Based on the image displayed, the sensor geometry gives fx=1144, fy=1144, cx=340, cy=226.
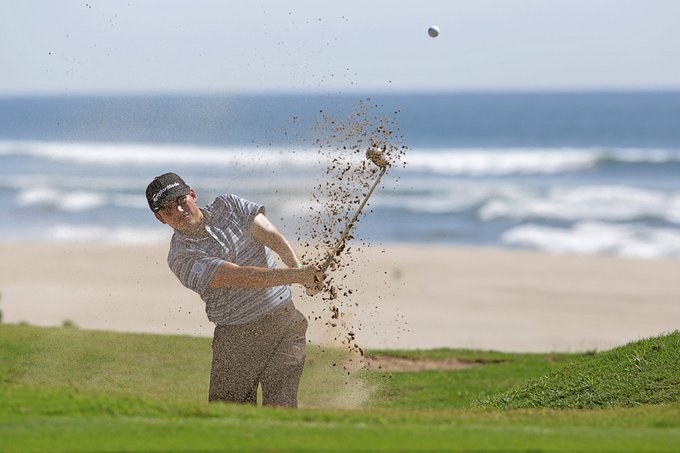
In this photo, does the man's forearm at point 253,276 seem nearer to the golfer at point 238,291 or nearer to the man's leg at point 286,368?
the golfer at point 238,291

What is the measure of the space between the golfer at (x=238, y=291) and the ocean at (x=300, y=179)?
186cm

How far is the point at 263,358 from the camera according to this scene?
25.5ft

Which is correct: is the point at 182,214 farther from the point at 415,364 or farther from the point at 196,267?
the point at 415,364

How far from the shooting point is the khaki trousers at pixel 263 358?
773cm

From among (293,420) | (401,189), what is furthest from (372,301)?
(401,189)

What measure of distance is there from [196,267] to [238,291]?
0.38 meters

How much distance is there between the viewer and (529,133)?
254 ft

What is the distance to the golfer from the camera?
24.4 feet

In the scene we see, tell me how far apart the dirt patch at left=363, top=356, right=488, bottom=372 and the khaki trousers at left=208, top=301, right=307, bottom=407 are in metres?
4.86

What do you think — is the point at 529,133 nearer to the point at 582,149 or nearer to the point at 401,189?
the point at 582,149

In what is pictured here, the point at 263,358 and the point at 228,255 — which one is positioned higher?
the point at 228,255

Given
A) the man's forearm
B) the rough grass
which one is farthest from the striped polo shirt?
the rough grass

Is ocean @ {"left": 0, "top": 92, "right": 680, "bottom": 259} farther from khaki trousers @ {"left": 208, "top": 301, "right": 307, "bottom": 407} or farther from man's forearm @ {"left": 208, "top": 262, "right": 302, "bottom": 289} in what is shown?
man's forearm @ {"left": 208, "top": 262, "right": 302, "bottom": 289}

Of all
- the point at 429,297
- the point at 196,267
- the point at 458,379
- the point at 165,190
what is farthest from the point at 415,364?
the point at 429,297
